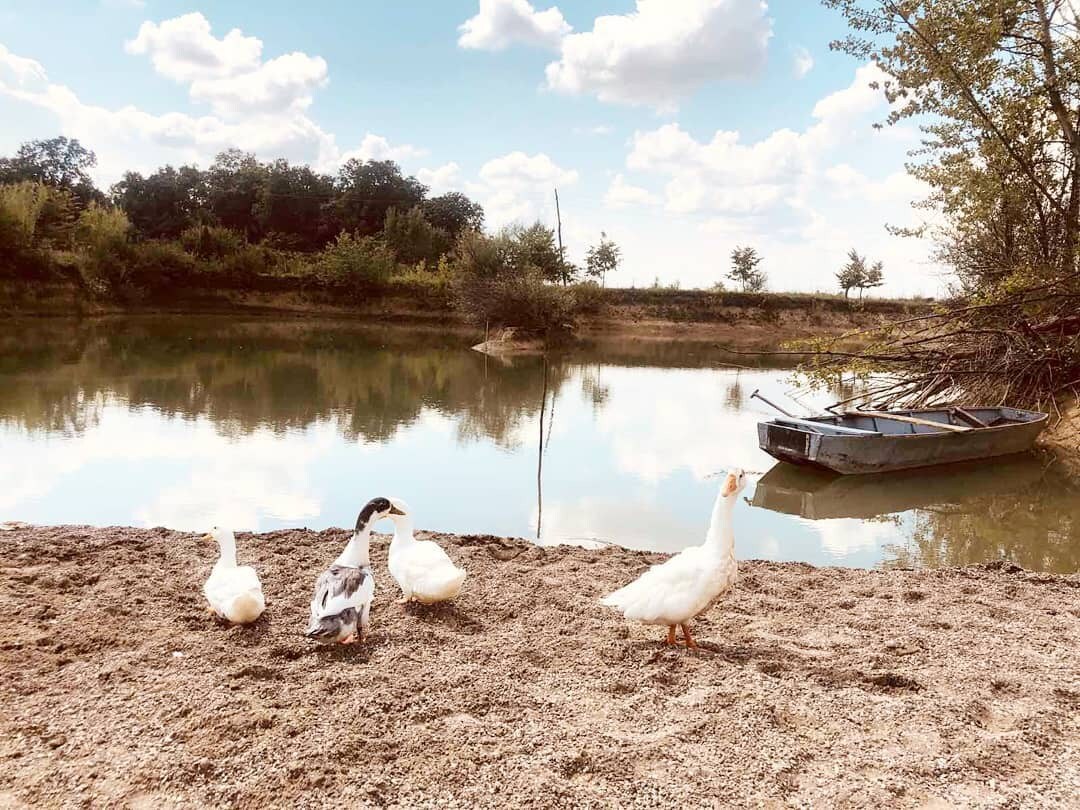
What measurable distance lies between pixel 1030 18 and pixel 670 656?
17414mm

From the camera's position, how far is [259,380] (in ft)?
65.3

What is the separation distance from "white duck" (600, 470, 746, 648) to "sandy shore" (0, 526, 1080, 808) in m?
0.28

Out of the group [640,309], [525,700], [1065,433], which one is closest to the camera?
[525,700]

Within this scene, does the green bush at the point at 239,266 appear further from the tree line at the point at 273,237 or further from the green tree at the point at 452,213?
the green tree at the point at 452,213

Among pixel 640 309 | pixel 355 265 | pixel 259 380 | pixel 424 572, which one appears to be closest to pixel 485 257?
pixel 355 265

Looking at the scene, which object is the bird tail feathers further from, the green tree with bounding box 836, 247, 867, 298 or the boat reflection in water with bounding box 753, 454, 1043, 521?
the green tree with bounding box 836, 247, 867, 298

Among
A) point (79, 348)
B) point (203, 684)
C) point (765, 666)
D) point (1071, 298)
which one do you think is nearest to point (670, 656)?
point (765, 666)

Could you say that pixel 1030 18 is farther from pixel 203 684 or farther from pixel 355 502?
pixel 203 684

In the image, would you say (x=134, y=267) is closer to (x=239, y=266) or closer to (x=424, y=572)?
(x=239, y=266)

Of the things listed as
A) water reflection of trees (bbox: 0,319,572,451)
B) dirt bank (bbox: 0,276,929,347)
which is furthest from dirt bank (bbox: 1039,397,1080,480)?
dirt bank (bbox: 0,276,929,347)

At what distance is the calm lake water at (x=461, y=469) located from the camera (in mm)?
8664

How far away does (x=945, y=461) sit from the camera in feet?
42.1

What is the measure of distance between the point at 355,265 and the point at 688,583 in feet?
Result: 143

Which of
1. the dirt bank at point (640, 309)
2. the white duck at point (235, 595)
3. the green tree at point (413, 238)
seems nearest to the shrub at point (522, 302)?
the dirt bank at point (640, 309)
